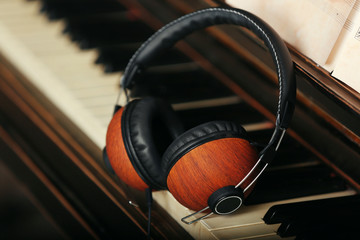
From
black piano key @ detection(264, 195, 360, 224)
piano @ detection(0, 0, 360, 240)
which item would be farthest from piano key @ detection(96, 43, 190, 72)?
black piano key @ detection(264, 195, 360, 224)

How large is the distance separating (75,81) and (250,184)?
0.79 m

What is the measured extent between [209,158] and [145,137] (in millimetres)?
173

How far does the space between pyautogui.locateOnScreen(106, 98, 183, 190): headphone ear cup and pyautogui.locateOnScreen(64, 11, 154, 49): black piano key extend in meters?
0.59

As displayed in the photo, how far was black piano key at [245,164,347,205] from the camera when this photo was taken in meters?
1.00

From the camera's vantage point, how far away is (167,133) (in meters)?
1.02

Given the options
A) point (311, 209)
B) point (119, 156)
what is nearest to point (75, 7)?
point (119, 156)

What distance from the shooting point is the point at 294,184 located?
1.03 metres

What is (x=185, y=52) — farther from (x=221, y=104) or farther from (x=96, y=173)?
(x=96, y=173)

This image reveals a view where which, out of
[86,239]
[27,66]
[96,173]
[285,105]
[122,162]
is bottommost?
[86,239]

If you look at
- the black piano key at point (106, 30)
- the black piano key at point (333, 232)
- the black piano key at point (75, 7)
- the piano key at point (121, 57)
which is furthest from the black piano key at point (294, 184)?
the black piano key at point (75, 7)

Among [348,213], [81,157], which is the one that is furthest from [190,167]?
[81,157]

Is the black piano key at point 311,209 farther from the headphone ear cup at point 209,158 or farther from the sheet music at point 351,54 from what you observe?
the sheet music at point 351,54

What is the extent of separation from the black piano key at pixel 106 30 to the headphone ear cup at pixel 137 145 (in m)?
0.59

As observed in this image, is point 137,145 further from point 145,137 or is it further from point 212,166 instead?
point 212,166
